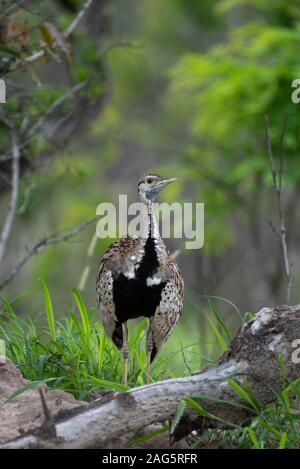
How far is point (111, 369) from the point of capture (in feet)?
17.1

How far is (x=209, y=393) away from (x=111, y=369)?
3.77 ft

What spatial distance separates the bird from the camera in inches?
189

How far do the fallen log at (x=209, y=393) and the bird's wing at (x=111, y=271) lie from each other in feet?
2.69

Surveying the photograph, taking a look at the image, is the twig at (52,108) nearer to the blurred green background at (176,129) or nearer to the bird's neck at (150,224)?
the blurred green background at (176,129)

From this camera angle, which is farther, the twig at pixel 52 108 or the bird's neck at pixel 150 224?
the twig at pixel 52 108

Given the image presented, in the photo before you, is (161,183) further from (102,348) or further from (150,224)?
(102,348)

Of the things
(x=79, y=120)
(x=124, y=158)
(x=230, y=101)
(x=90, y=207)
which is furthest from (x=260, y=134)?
(x=124, y=158)

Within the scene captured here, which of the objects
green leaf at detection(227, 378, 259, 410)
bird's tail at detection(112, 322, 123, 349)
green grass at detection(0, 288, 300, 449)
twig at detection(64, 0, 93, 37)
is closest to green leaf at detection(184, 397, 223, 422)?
green grass at detection(0, 288, 300, 449)

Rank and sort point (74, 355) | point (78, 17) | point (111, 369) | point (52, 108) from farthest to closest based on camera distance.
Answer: point (52, 108) → point (78, 17) → point (111, 369) → point (74, 355)

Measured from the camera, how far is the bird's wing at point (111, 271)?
15.9 ft

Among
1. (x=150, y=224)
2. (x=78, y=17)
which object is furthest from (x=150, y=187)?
(x=78, y=17)

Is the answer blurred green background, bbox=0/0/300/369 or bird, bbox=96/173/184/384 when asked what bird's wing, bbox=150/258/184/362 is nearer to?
bird, bbox=96/173/184/384

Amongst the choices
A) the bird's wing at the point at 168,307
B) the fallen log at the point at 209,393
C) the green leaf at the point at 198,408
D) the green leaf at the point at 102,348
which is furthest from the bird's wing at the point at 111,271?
the green leaf at the point at 198,408
